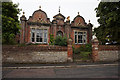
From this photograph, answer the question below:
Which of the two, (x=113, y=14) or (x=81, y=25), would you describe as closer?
(x=113, y=14)

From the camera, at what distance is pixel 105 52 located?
9.99 meters

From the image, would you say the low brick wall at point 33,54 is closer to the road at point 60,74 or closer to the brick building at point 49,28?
the road at point 60,74

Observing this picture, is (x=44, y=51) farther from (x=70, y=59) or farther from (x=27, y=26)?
(x=27, y=26)

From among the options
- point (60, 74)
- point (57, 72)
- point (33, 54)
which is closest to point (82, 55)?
point (57, 72)

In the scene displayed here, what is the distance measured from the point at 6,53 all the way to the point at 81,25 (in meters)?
14.6

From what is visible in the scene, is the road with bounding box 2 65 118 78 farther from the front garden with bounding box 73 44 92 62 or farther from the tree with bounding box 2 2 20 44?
the tree with bounding box 2 2 20 44

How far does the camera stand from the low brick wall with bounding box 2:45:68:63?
8.55 metres

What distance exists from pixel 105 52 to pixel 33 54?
8.41m

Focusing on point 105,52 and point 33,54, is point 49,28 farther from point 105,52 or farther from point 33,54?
point 105,52

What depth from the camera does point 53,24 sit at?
52.6 feet

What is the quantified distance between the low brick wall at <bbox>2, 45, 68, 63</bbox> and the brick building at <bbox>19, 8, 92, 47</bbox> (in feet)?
20.8

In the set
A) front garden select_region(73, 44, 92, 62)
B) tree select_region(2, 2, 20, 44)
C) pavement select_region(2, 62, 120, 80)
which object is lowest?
pavement select_region(2, 62, 120, 80)

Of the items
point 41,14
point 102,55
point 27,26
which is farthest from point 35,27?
point 102,55

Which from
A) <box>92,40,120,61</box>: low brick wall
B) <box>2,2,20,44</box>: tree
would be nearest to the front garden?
<box>92,40,120,61</box>: low brick wall
